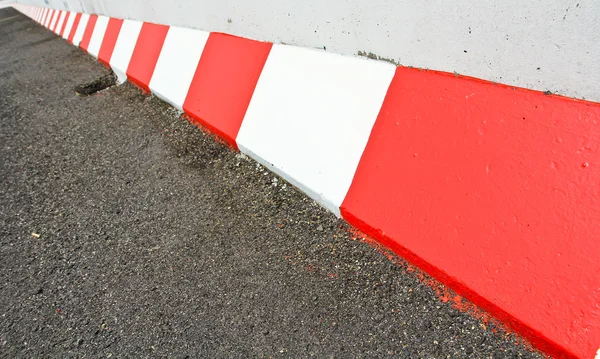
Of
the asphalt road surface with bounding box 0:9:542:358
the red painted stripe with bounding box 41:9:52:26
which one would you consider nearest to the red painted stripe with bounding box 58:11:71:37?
the red painted stripe with bounding box 41:9:52:26

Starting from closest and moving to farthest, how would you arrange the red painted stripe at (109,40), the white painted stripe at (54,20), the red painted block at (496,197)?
the red painted block at (496,197), the red painted stripe at (109,40), the white painted stripe at (54,20)

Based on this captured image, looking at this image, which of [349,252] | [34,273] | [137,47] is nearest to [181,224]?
[34,273]

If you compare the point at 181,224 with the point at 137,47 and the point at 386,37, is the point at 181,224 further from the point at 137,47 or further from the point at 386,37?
the point at 137,47

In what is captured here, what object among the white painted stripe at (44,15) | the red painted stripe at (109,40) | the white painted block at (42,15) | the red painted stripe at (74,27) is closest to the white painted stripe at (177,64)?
the red painted stripe at (109,40)

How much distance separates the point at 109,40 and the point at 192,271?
14.5ft

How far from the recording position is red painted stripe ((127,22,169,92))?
3529 mm

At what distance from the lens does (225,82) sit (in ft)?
8.16

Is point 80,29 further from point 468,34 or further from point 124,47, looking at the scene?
point 468,34

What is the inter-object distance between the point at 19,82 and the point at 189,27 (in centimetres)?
293

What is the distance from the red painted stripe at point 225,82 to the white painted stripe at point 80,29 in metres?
4.65

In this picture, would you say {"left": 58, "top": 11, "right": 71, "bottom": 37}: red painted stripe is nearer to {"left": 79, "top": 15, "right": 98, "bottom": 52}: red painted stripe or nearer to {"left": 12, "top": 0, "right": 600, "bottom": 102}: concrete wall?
{"left": 79, "top": 15, "right": 98, "bottom": 52}: red painted stripe

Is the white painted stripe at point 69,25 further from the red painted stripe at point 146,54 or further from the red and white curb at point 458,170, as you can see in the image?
the red and white curb at point 458,170

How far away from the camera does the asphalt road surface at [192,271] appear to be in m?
1.24

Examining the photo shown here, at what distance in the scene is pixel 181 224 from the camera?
1.84 metres
